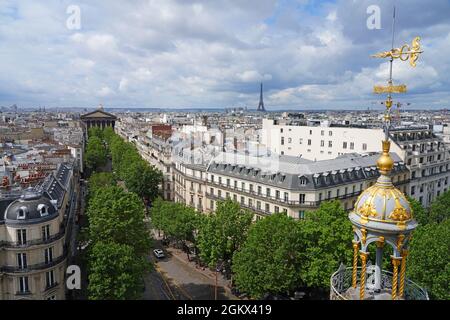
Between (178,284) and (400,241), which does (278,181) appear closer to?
(178,284)

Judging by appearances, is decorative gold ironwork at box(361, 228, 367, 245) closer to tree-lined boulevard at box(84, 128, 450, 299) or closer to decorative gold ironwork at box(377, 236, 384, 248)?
decorative gold ironwork at box(377, 236, 384, 248)

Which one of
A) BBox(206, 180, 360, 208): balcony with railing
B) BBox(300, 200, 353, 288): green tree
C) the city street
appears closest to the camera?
BBox(300, 200, 353, 288): green tree

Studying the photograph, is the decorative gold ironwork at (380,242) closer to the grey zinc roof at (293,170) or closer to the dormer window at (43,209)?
the dormer window at (43,209)

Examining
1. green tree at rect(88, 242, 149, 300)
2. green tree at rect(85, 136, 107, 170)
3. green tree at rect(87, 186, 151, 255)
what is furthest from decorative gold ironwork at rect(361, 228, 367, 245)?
green tree at rect(85, 136, 107, 170)

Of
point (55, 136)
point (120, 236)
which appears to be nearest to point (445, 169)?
point (120, 236)

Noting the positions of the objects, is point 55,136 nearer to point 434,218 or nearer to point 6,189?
point 6,189

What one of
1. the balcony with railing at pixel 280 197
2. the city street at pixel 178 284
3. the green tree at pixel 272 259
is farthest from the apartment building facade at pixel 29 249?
the balcony with railing at pixel 280 197

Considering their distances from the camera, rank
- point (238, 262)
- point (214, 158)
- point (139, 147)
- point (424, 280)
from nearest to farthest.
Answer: point (424, 280)
point (238, 262)
point (214, 158)
point (139, 147)
